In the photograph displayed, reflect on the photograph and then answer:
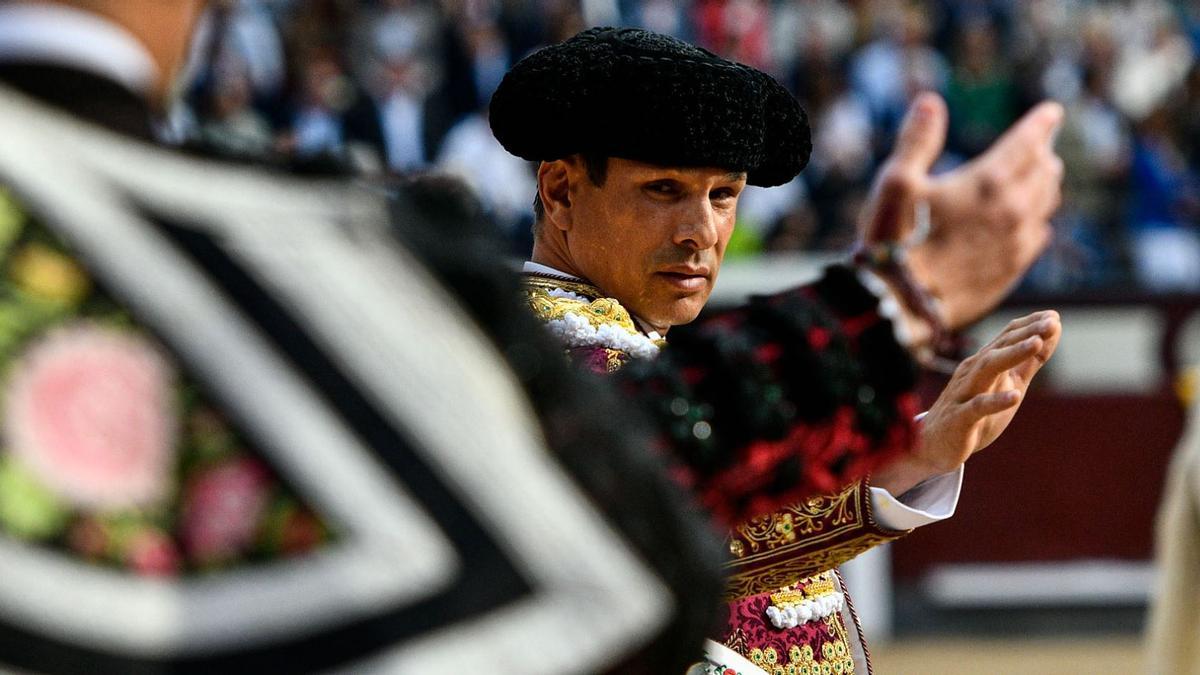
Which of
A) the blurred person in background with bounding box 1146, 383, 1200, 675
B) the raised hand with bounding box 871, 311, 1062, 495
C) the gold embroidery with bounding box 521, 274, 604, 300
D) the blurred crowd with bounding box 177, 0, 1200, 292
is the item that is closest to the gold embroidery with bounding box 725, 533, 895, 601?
the raised hand with bounding box 871, 311, 1062, 495

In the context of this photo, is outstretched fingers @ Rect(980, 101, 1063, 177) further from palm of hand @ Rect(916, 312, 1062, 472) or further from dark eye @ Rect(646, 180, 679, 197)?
dark eye @ Rect(646, 180, 679, 197)

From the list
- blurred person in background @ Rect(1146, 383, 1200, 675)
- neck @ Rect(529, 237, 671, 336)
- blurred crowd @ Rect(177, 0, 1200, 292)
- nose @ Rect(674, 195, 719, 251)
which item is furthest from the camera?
blurred crowd @ Rect(177, 0, 1200, 292)

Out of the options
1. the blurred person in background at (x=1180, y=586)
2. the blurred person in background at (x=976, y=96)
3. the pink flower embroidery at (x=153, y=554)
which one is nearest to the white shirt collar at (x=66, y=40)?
the pink flower embroidery at (x=153, y=554)

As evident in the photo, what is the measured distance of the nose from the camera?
222 cm

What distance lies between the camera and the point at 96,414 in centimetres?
103

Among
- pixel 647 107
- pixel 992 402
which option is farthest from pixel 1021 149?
pixel 647 107

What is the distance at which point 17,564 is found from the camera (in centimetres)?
98

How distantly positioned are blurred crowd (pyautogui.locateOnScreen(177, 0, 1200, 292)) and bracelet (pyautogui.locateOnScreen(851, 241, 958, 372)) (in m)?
7.47

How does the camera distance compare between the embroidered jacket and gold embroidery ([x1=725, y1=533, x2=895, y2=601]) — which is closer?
the embroidered jacket

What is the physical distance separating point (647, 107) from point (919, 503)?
58 cm

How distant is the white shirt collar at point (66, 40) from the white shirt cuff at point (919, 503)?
1248mm

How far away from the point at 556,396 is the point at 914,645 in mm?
7076

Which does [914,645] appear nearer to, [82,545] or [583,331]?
[583,331]

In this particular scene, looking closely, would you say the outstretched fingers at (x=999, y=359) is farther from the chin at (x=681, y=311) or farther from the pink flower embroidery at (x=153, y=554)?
the pink flower embroidery at (x=153, y=554)
